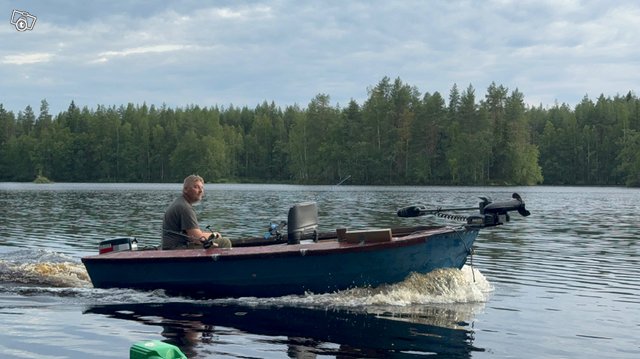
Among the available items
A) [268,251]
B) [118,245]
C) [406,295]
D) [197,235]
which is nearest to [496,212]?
[406,295]

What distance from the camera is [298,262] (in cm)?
1444

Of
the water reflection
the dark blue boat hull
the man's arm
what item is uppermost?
the man's arm

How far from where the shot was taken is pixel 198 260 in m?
14.7

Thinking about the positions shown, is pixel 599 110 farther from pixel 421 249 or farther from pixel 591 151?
pixel 421 249

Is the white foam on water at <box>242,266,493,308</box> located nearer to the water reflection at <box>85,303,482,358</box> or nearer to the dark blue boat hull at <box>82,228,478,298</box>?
the dark blue boat hull at <box>82,228,478,298</box>

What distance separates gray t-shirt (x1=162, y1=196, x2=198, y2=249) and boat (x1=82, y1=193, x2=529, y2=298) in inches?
13.4

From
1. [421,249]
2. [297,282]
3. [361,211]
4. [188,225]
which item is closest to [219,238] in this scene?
[188,225]

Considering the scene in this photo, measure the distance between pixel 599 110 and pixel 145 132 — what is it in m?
90.9

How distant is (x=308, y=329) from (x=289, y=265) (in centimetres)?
206

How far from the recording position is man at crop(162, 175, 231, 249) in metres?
14.9

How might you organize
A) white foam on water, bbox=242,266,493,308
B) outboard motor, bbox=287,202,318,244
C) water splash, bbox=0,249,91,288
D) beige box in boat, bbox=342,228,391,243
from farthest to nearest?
water splash, bbox=0,249,91,288 → outboard motor, bbox=287,202,318,244 → white foam on water, bbox=242,266,493,308 → beige box in boat, bbox=342,228,391,243

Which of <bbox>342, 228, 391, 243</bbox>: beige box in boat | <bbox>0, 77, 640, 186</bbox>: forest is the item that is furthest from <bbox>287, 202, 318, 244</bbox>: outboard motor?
<bbox>0, 77, 640, 186</bbox>: forest

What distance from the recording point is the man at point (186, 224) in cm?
1485

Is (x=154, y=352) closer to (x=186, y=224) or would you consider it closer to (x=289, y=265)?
(x=289, y=265)
